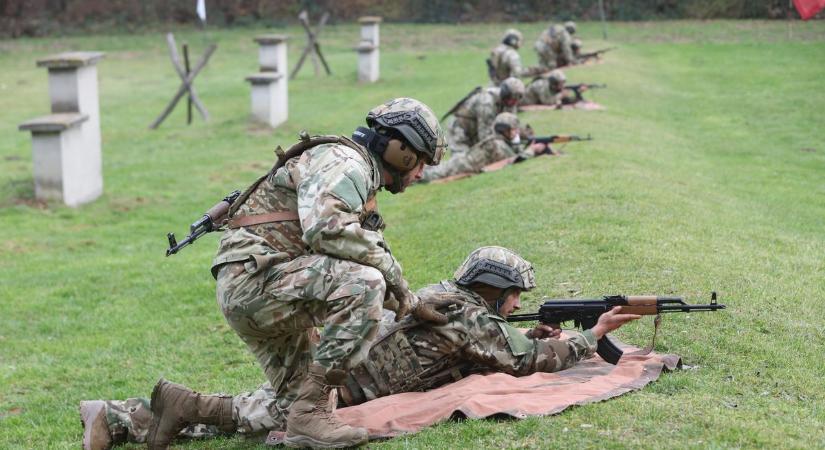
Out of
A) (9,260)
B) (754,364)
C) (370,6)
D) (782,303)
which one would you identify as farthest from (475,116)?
(370,6)

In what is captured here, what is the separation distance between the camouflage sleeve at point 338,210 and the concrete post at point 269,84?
59.0ft

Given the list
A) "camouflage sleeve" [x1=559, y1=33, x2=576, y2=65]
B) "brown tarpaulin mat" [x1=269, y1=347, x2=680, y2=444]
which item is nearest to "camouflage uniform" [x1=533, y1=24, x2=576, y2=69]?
"camouflage sleeve" [x1=559, y1=33, x2=576, y2=65]

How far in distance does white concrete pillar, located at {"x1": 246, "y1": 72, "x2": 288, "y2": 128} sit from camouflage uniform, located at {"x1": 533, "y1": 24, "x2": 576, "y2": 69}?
23.8 feet

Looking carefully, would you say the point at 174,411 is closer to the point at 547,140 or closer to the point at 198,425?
the point at 198,425

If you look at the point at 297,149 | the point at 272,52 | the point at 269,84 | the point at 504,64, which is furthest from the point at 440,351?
the point at 272,52

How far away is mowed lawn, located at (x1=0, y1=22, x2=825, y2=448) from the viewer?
5926 mm

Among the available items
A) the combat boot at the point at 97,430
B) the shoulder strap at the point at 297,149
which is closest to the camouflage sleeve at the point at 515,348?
the shoulder strap at the point at 297,149

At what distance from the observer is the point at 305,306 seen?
518 cm

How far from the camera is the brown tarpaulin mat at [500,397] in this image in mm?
5535

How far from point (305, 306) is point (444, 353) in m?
1.17

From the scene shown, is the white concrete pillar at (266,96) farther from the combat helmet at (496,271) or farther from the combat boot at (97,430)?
the combat boot at (97,430)

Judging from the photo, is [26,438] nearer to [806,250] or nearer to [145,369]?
[145,369]

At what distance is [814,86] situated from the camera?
24.7m

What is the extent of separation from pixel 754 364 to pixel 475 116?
1069 cm
